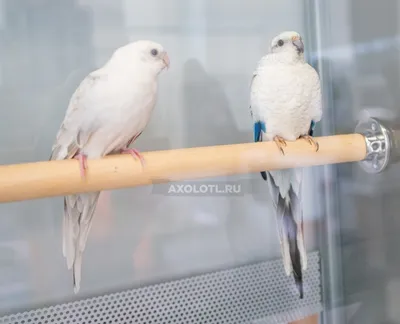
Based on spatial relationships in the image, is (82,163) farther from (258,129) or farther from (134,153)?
(258,129)

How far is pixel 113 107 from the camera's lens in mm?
760

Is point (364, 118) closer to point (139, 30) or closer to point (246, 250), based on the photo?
point (246, 250)

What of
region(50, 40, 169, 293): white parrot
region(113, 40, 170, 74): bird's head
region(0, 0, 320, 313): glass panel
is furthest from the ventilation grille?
region(113, 40, 170, 74): bird's head

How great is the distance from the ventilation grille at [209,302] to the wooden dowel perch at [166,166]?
0.27 metres

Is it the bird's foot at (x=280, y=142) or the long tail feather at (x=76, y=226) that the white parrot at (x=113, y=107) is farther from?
the bird's foot at (x=280, y=142)

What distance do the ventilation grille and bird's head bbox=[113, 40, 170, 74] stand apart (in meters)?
0.41

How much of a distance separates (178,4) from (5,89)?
0.35 meters

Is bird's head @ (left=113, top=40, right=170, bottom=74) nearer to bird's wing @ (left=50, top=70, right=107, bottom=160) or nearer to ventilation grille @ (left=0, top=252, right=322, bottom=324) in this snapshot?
bird's wing @ (left=50, top=70, right=107, bottom=160)

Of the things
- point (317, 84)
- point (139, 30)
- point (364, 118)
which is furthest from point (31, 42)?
point (364, 118)

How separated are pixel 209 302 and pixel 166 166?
14.5 inches

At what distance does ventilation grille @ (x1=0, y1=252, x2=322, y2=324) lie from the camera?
884mm

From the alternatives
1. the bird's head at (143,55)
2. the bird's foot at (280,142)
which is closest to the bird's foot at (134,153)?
the bird's head at (143,55)

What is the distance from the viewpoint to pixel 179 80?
0.94 metres

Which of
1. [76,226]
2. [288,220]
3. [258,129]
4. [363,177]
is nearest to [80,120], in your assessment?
[76,226]
